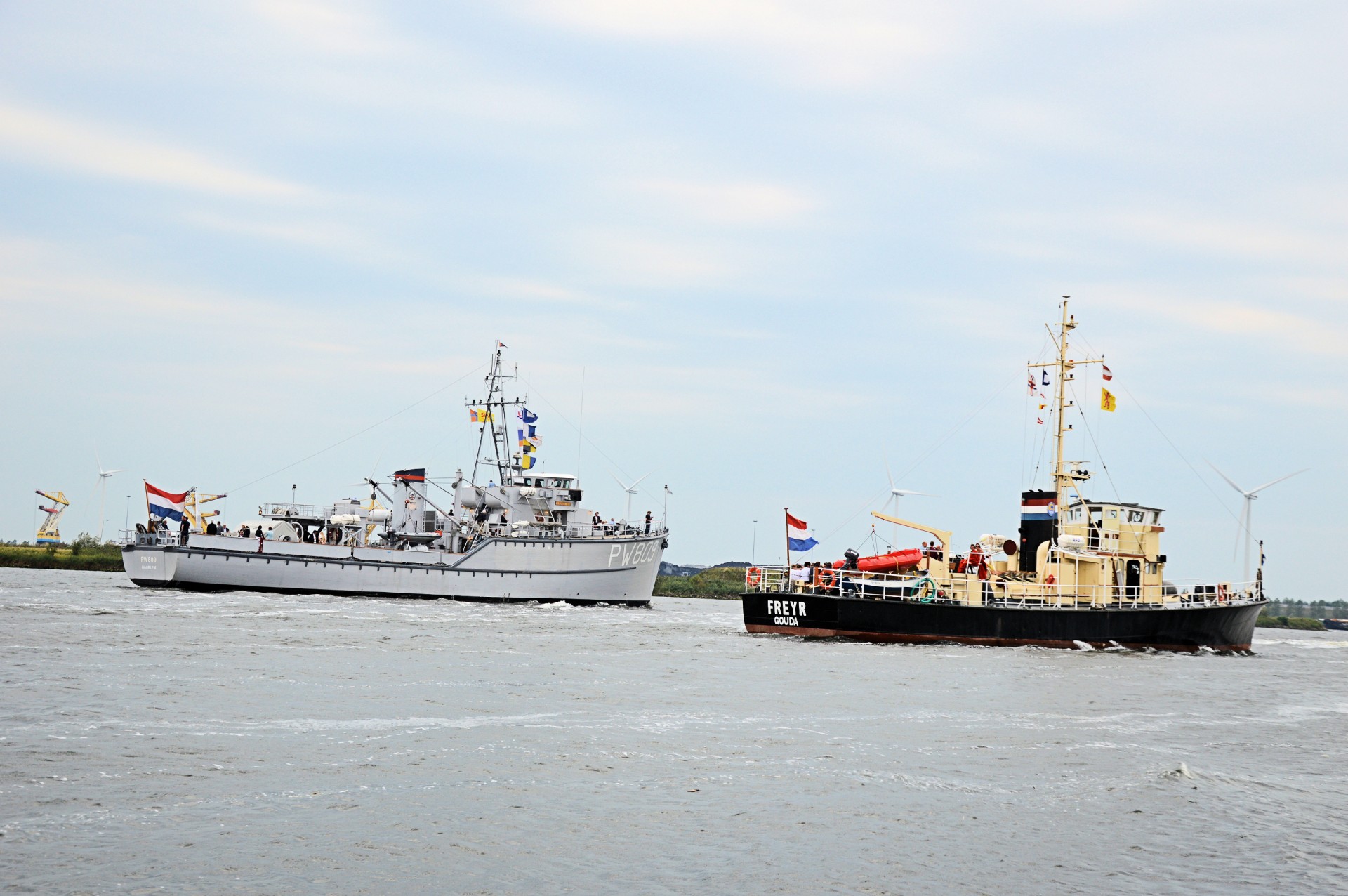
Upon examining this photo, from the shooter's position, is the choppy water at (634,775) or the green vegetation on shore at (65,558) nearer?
A: the choppy water at (634,775)

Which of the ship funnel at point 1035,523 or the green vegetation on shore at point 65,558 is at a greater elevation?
the ship funnel at point 1035,523

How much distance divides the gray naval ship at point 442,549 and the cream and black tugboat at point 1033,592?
22.7 meters

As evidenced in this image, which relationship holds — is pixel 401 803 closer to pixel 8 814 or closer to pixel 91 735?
pixel 8 814

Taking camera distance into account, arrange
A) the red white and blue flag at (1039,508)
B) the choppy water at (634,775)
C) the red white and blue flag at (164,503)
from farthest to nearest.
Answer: the red white and blue flag at (164,503) → the red white and blue flag at (1039,508) → the choppy water at (634,775)

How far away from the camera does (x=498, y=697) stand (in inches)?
968

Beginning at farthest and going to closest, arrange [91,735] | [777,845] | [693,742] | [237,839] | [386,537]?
[386,537]
[693,742]
[91,735]
[777,845]
[237,839]

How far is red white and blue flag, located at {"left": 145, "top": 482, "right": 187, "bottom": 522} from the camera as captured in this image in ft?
212

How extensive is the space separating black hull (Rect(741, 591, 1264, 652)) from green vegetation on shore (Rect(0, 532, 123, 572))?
258ft

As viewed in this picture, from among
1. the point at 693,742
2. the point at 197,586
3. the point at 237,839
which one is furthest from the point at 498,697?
the point at 197,586

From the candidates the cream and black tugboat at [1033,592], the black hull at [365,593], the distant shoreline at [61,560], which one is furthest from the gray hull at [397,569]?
the distant shoreline at [61,560]

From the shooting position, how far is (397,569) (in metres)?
66.3

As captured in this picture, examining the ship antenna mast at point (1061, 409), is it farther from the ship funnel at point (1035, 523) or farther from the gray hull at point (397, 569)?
the gray hull at point (397, 569)

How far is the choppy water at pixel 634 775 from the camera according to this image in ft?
39.6

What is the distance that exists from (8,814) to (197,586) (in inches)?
2182
